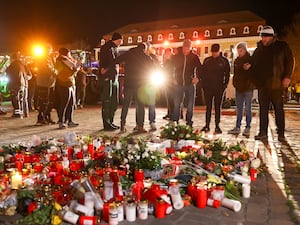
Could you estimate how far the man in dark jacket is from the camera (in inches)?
315

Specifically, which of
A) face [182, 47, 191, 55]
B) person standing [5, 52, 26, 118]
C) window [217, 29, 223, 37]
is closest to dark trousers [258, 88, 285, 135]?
face [182, 47, 191, 55]

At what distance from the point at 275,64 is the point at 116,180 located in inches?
185

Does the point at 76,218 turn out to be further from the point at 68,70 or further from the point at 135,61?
the point at 68,70

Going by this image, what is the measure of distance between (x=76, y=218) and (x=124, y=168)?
3.99ft

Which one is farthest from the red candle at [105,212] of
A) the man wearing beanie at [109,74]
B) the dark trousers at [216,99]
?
the dark trousers at [216,99]

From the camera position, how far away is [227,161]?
4.83 m

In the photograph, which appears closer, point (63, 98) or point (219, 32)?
point (63, 98)

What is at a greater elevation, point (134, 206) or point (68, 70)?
point (68, 70)

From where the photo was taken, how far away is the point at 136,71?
8.02 m

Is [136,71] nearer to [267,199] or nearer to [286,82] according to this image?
[286,82]

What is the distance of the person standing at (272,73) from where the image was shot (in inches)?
279

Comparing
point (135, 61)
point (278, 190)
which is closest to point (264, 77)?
point (135, 61)

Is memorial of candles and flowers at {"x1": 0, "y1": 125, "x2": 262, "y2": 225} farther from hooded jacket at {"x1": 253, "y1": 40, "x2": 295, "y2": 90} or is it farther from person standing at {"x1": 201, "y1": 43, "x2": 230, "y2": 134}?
person standing at {"x1": 201, "y1": 43, "x2": 230, "y2": 134}

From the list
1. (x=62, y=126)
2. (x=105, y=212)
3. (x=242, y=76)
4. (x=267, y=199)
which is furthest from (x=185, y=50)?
(x=105, y=212)
